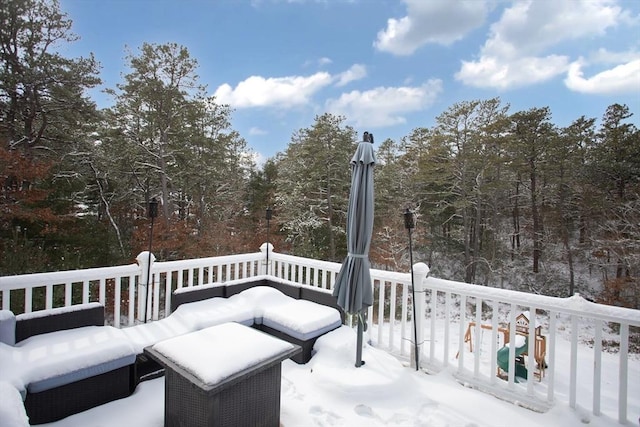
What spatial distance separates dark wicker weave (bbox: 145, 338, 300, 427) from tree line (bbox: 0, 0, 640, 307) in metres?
7.86

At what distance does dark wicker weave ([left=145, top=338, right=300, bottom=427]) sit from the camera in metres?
1.81

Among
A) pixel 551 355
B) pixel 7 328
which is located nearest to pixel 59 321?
pixel 7 328

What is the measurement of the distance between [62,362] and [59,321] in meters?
0.74

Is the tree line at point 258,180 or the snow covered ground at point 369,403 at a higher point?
the tree line at point 258,180

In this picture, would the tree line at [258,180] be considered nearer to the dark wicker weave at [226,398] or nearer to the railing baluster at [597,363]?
the dark wicker weave at [226,398]

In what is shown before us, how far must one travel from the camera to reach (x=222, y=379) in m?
1.77

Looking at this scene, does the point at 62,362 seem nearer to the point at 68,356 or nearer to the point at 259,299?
the point at 68,356

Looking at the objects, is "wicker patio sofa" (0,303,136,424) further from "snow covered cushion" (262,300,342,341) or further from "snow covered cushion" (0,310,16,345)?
"snow covered cushion" (262,300,342,341)

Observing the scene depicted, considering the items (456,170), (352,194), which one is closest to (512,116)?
(456,170)

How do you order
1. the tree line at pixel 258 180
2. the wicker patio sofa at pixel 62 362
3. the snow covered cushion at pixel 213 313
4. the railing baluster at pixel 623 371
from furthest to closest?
the tree line at pixel 258 180, the snow covered cushion at pixel 213 313, the railing baluster at pixel 623 371, the wicker patio sofa at pixel 62 362

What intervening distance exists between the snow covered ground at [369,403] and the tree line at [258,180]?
736 centimetres

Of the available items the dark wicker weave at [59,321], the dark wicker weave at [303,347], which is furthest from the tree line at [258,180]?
the dark wicker weave at [303,347]

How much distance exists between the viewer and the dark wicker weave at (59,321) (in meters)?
2.52

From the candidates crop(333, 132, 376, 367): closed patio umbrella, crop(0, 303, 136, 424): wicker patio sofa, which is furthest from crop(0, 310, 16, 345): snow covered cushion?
crop(333, 132, 376, 367): closed patio umbrella
